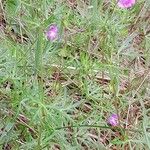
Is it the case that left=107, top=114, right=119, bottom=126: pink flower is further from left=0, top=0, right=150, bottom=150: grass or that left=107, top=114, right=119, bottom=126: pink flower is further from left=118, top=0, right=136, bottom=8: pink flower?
left=118, top=0, right=136, bottom=8: pink flower

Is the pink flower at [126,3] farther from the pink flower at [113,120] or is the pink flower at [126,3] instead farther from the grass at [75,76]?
the pink flower at [113,120]

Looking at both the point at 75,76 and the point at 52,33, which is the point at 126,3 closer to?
the point at 75,76

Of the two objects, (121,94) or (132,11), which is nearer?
(121,94)

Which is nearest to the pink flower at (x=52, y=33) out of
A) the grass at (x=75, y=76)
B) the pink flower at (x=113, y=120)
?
the grass at (x=75, y=76)

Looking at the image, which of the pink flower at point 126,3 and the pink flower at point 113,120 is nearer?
the pink flower at point 113,120

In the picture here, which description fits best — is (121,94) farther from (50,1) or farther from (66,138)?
(50,1)

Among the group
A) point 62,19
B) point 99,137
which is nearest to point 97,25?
point 62,19

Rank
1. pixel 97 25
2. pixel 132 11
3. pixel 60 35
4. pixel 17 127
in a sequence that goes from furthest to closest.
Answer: pixel 132 11 < pixel 97 25 < pixel 60 35 < pixel 17 127

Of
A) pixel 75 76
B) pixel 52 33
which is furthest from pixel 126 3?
pixel 52 33

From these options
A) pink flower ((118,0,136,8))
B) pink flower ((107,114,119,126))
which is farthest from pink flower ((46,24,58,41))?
pink flower ((118,0,136,8))
